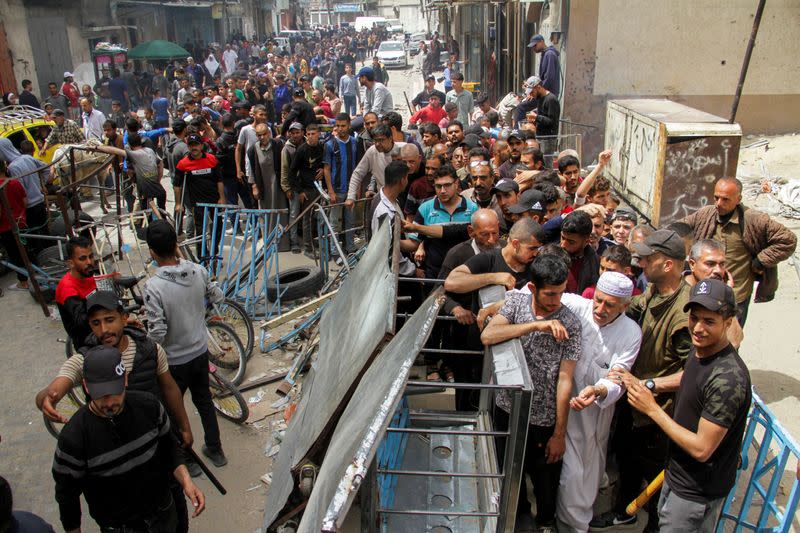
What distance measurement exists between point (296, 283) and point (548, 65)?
7.16 meters

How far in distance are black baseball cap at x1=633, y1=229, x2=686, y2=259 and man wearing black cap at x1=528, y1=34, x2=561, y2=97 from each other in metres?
8.76

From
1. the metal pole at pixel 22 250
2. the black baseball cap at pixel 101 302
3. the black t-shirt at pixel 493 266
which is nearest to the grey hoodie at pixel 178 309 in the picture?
the black baseball cap at pixel 101 302

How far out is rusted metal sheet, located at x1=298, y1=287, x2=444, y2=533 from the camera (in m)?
1.73

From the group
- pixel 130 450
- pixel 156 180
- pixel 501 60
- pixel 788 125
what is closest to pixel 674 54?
pixel 788 125

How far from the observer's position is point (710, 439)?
2645mm

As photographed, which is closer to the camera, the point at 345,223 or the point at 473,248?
the point at 473,248

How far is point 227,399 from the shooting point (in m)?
5.26

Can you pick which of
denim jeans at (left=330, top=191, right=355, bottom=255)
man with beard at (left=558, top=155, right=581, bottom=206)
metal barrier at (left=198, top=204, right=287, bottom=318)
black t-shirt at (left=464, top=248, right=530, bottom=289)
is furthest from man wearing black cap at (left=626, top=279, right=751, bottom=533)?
denim jeans at (left=330, top=191, right=355, bottom=255)

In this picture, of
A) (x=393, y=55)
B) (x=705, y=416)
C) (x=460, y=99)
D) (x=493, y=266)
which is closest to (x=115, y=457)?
(x=493, y=266)

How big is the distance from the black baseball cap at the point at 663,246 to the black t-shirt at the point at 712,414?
752mm

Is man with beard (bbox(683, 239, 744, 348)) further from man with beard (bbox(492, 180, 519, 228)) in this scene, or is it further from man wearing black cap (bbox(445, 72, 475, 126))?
man wearing black cap (bbox(445, 72, 475, 126))

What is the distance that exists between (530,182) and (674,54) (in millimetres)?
8511

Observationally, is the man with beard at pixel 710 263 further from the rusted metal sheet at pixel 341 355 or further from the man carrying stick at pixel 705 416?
the rusted metal sheet at pixel 341 355

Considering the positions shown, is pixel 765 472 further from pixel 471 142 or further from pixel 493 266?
pixel 471 142
